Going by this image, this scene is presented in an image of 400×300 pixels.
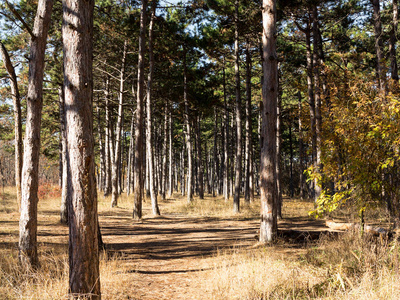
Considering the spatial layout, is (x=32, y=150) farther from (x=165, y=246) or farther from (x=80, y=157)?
(x=165, y=246)

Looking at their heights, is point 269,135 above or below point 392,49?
below

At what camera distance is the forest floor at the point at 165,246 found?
16.0 feet

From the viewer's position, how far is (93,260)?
3561 mm

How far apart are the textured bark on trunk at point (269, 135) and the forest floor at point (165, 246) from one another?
604mm

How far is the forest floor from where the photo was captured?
4875 millimetres

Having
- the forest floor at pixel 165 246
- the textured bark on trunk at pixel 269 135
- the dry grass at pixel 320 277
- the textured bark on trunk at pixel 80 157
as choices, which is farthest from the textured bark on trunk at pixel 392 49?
the textured bark on trunk at pixel 80 157

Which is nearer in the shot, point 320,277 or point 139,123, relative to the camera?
point 320,277

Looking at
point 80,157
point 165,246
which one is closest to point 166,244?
point 165,246

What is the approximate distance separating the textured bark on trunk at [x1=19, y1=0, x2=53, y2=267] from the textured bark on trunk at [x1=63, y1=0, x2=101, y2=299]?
2.39m

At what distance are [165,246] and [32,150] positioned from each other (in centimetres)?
451

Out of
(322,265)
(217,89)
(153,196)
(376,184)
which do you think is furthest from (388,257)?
(217,89)

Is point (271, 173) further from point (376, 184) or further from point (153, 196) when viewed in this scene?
point (153, 196)

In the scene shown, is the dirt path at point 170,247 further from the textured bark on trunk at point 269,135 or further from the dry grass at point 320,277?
the textured bark on trunk at point 269,135

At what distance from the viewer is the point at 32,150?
5.64 metres
